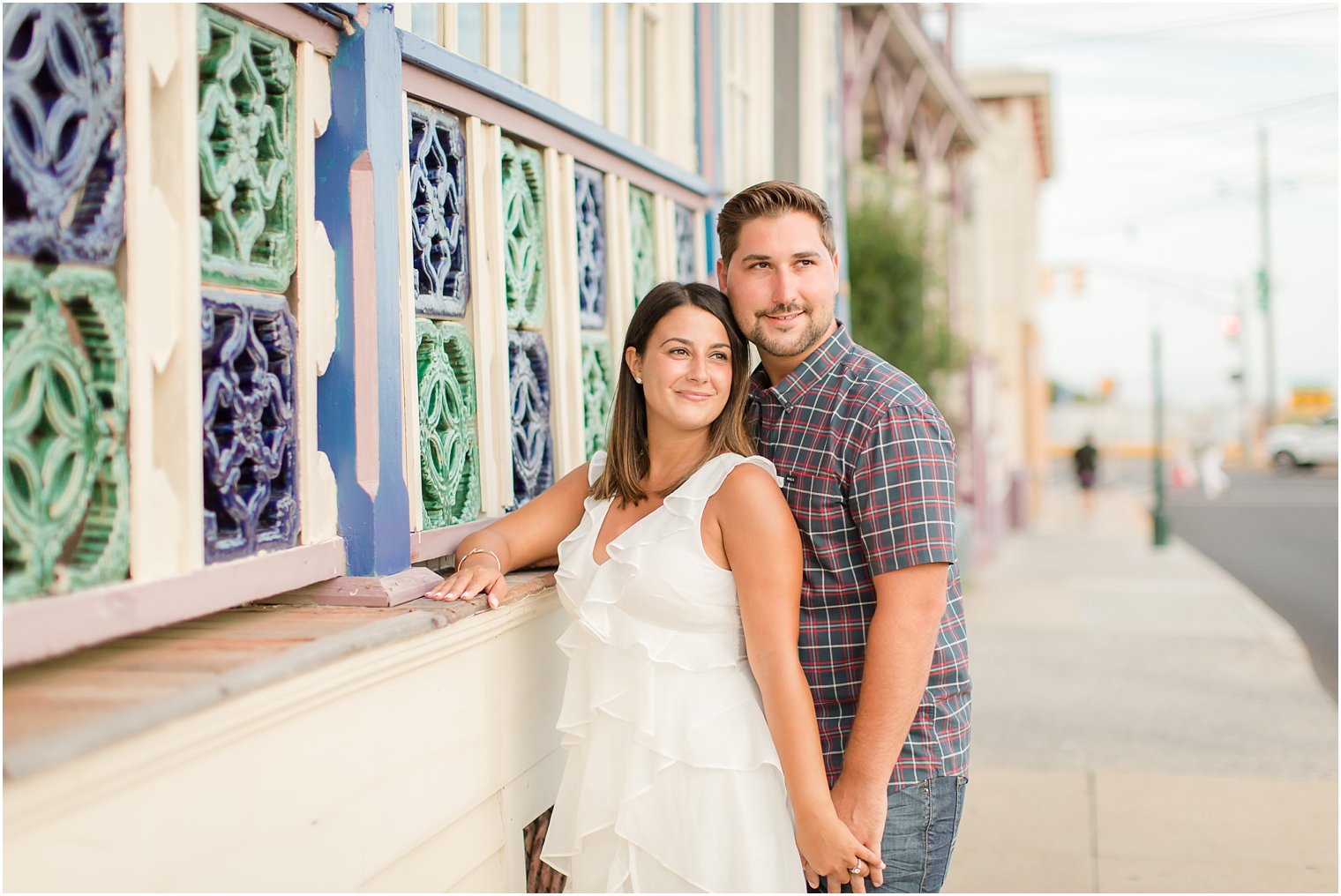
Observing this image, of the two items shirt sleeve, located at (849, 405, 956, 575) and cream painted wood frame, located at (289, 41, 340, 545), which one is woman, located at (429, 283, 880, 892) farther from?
cream painted wood frame, located at (289, 41, 340, 545)

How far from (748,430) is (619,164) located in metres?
1.26

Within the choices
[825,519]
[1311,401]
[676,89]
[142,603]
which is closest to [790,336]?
[825,519]

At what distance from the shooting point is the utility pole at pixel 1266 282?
37031mm

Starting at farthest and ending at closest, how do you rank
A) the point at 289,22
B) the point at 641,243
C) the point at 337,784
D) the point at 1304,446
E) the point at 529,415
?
the point at 1304,446 < the point at 641,243 < the point at 529,415 < the point at 289,22 < the point at 337,784

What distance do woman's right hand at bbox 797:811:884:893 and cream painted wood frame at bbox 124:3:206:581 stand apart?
128 cm

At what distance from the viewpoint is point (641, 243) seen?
3871mm

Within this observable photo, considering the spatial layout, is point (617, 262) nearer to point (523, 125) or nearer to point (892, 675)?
point (523, 125)

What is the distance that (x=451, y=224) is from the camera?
2732 mm

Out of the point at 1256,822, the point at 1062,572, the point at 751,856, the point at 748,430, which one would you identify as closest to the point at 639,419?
the point at 748,430

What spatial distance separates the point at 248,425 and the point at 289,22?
71 centimetres

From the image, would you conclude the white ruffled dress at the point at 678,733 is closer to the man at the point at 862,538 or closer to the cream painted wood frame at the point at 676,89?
the man at the point at 862,538

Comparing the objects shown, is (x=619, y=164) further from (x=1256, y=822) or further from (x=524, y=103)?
(x=1256, y=822)

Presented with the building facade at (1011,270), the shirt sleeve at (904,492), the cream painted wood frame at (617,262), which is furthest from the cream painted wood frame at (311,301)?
the building facade at (1011,270)

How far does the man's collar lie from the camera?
2643 mm
